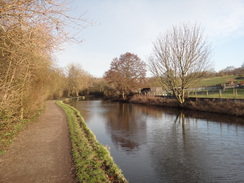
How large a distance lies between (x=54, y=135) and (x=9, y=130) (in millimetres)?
2604

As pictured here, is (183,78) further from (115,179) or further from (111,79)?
(111,79)

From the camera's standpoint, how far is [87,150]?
24.9ft

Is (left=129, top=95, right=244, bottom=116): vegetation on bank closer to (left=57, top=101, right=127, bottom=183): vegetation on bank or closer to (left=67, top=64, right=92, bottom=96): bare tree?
(left=57, top=101, right=127, bottom=183): vegetation on bank

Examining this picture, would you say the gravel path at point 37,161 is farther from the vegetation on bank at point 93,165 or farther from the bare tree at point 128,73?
the bare tree at point 128,73

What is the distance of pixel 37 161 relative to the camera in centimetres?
636

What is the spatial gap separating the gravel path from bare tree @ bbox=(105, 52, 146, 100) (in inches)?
1318

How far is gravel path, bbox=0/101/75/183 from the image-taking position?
17.1 ft

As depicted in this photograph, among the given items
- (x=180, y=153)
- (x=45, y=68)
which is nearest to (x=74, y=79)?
(x=45, y=68)

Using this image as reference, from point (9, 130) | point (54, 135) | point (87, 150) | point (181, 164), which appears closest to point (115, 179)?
point (87, 150)

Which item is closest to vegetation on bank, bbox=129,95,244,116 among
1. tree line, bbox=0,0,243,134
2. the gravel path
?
tree line, bbox=0,0,243,134

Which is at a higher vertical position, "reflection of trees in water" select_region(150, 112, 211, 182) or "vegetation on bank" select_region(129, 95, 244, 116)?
"vegetation on bank" select_region(129, 95, 244, 116)

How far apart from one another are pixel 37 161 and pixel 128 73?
124 feet

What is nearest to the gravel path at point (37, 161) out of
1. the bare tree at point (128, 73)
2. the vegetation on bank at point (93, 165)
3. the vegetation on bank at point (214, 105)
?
the vegetation on bank at point (93, 165)

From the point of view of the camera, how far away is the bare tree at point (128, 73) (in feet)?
139
